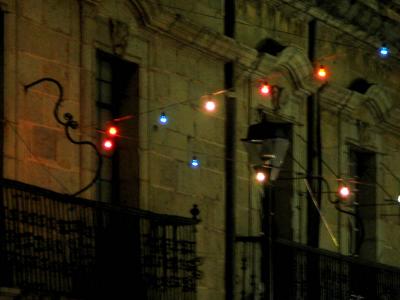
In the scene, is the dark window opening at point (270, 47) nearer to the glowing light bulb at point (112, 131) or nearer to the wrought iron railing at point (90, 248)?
the wrought iron railing at point (90, 248)

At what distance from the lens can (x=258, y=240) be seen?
2047 cm

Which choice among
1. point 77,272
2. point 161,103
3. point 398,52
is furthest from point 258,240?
point 398,52

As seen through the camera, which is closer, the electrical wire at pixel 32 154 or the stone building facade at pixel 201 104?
the electrical wire at pixel 32 154

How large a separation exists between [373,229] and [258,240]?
16.1 ft

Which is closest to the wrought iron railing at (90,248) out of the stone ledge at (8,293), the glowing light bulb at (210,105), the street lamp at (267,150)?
the stone ledge at (8,293)

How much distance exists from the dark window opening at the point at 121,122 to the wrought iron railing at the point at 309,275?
203 centimetres

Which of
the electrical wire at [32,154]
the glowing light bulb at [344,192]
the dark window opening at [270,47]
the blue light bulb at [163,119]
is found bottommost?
the electrical wire at [32,154]

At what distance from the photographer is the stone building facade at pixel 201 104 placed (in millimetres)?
17625

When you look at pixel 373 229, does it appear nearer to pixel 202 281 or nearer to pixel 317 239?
pixel 317 239

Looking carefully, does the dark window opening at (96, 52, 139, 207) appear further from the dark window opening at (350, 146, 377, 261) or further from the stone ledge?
the dark window opening at (350, 146, 377, 261)

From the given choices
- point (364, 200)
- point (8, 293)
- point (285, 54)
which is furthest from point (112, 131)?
point (364, 200)

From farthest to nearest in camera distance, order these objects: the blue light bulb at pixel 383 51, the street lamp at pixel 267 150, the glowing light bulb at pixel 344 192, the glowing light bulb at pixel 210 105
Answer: the blue light bulb at pixel 383 51 < the glowing light bulb at pixel 344 192 < the glowing light bulb at pixel 210 105 < the street lamp at pixel 267 150

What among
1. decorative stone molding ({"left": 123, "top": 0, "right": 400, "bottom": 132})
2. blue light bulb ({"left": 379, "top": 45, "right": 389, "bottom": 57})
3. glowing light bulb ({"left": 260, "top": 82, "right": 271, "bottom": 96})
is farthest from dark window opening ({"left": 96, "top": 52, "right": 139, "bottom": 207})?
blue light bulb ({"left": 379, "top": 45, "right": 389, "bottom": 57})

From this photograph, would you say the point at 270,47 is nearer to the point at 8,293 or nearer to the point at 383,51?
the point at 383,51
